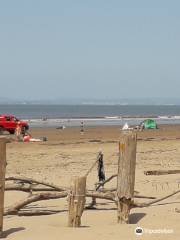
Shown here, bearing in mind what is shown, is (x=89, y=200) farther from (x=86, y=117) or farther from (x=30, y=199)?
(x=86, y=117)

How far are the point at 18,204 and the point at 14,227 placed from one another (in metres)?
1.15

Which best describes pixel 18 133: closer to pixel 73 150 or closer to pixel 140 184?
pixel 73 150

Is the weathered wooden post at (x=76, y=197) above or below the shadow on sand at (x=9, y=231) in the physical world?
above

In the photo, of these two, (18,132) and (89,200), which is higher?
(18,132)

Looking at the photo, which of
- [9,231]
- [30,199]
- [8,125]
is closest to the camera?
[9,231]

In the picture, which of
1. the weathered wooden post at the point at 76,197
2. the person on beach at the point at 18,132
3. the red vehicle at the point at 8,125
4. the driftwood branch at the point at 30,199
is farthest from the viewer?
the red vehicle at the point at 8,125

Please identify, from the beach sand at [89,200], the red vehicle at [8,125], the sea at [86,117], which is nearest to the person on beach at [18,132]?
the red vehicle at [8,125]

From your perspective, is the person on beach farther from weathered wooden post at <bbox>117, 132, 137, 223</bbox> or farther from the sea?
weathered wooden post at <bbox>117, 132, 137, 223</bbox>

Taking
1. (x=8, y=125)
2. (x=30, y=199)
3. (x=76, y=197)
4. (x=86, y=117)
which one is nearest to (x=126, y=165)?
(x=76, y=197)

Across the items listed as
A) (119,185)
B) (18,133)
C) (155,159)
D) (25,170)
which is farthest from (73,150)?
(119,185)

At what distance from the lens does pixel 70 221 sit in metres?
9.84

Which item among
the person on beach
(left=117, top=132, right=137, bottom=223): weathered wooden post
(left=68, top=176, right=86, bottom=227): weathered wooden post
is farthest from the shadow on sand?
the person on beach

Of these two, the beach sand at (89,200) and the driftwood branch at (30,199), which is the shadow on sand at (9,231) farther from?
the driftwood branch at (30,199)

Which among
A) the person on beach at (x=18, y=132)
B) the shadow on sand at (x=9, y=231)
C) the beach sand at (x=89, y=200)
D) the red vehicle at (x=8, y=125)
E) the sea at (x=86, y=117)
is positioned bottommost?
the shadow on sand at (x=9, y=231)
